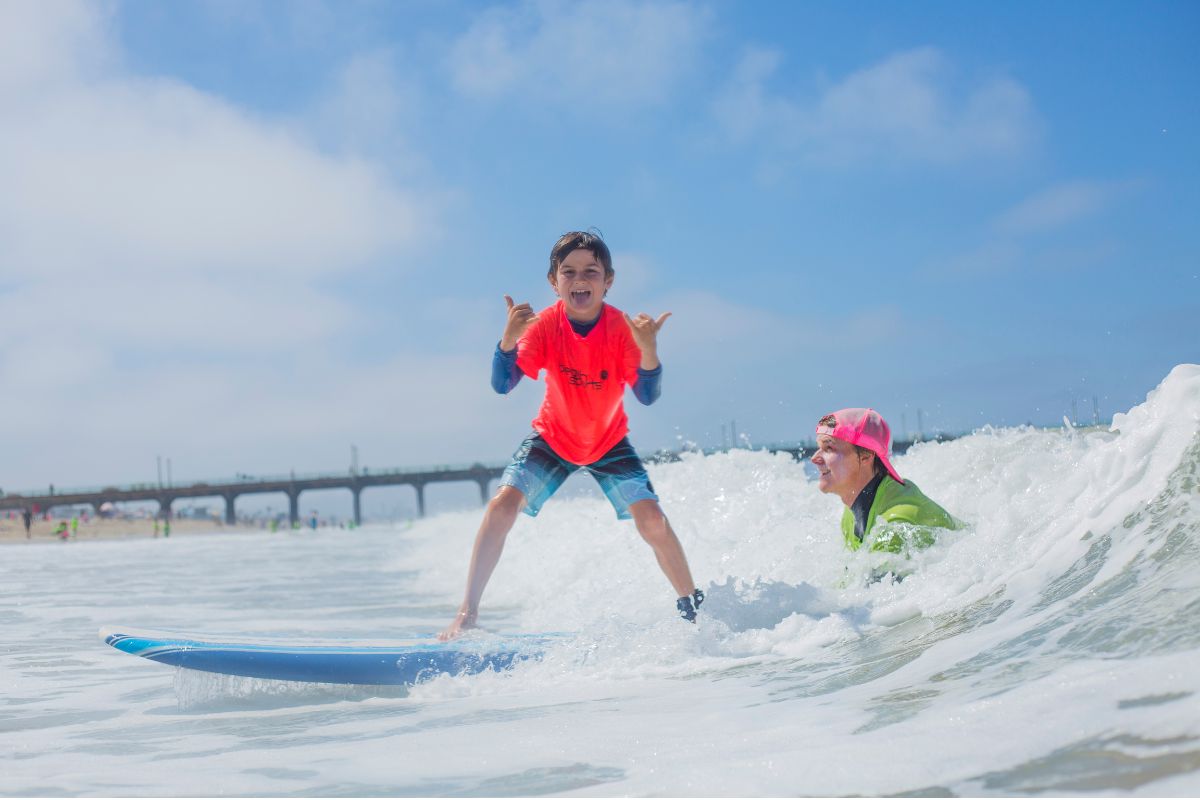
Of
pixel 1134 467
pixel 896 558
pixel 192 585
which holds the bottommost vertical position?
pixel 192 585

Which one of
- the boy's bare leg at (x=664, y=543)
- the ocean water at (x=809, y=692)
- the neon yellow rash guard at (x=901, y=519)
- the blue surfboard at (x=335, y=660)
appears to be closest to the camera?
the ocean water at (x=809, y=692)

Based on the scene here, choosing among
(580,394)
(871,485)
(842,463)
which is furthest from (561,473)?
(871,485)

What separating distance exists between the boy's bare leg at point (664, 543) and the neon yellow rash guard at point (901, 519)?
79 cm

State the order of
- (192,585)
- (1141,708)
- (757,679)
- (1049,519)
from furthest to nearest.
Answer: (192,585)
(1049,519)
(757,679)
(1141,708)

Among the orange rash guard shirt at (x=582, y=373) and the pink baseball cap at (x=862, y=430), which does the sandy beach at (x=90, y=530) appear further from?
the pink baseball cap at (x=862, y=430)

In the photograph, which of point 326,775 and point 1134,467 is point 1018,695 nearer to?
point 1134,467

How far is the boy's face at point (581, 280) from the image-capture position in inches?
159

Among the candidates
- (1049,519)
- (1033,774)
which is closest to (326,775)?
(1033,774)

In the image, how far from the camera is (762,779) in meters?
1.96

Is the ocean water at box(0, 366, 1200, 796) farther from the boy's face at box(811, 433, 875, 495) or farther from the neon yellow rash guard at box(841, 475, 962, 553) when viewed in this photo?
the boy's face at box(811, 433, 875, 495)

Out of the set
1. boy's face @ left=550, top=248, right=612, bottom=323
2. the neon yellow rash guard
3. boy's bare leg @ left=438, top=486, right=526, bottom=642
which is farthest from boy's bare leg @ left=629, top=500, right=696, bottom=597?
boy's face @ left=550, top=248, right=612, bottom=323

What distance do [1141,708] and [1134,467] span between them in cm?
165

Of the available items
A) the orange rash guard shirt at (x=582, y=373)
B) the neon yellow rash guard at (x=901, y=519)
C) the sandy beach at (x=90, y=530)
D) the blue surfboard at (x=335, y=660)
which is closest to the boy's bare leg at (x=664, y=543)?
the orange rash guard shirt at (x=582, y=373)

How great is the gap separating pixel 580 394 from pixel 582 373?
0.10 meters
